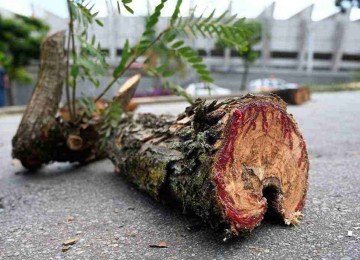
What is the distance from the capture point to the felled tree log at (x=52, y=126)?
2.43m

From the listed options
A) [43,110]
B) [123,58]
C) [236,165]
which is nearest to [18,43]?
[43,110]

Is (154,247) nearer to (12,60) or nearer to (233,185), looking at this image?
(233,185)

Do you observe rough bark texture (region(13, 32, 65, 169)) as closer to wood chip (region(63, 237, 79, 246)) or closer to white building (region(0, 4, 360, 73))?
wood chip (region(63, 237, 79, 246))

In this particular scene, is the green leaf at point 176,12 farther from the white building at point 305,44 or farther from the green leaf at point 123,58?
the white building at point 305,44

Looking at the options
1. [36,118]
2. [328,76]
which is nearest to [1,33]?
[36,118]

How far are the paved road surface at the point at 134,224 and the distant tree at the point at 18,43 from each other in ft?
34.7

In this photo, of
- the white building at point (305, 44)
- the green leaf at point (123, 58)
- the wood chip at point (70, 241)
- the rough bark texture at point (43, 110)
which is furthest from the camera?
the white building at point (305, 44)

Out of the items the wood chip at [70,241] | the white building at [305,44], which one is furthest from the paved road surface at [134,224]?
the white building at [305,44]

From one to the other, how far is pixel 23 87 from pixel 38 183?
1378cm

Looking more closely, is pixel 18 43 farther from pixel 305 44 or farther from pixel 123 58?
pixel 305 44

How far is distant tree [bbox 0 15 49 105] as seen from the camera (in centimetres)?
1187

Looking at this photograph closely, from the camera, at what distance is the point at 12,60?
12383 mm

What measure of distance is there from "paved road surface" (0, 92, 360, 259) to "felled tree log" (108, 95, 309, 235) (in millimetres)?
97

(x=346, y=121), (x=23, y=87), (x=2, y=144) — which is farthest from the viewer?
(x=23, y=87)
